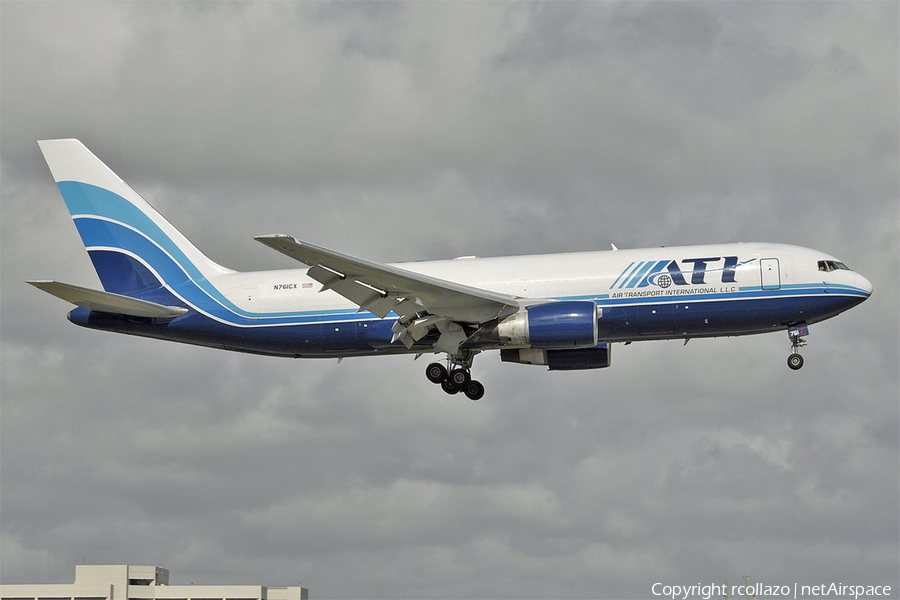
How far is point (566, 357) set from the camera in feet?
147

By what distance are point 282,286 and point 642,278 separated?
1416cm

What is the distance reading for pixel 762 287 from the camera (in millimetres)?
40781

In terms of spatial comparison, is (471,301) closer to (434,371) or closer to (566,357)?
(434,371)

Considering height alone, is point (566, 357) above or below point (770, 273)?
below

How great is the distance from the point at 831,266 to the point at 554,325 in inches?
421

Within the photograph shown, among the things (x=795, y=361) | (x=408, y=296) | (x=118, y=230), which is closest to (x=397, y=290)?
(x=408, y=296)

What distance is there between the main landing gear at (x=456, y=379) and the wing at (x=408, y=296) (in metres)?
2.11

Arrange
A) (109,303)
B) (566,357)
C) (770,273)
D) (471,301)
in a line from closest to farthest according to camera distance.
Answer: (471,301)
(770,273)
(109,303)
(566,357)

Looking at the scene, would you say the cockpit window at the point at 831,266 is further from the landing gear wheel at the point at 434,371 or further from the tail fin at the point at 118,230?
the tail fin at the point at 118,230

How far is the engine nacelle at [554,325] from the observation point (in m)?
39.9

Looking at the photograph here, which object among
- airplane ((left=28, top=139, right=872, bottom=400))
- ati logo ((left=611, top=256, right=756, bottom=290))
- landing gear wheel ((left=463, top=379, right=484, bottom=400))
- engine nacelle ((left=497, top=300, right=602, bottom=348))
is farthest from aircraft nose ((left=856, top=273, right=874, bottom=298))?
landing gear wheel ((left=463, top=379, right=484, bottom=400))

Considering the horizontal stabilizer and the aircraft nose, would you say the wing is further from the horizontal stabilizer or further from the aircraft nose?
the aircraft nose

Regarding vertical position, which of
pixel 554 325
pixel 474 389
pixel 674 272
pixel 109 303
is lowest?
pixel 474 389

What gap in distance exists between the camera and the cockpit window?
1626 inches
